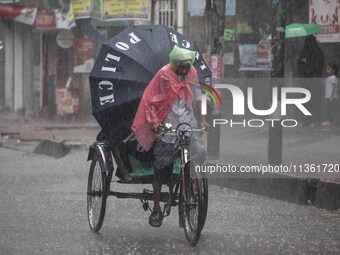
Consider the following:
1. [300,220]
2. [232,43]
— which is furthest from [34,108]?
[300,220]

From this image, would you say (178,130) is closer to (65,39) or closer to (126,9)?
(126,9)

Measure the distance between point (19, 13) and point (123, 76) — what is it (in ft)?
70.7

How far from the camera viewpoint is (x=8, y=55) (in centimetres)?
3238

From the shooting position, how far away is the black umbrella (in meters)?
10.0

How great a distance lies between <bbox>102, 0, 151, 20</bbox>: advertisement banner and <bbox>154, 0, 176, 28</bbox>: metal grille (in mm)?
251

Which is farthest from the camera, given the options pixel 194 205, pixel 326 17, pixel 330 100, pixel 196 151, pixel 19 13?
pixel 19 13

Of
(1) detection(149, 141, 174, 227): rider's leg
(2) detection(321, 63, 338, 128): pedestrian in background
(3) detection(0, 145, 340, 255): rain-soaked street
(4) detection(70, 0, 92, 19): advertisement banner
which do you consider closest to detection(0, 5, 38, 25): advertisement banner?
(4) detection(70, 0, 92, 19): advertisement banner

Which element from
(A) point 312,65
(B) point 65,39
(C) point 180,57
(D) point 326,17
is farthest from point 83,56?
(C) point 180,57

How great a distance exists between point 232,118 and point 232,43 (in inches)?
232

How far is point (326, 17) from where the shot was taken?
21.7m

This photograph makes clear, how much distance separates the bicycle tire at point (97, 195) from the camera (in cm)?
992

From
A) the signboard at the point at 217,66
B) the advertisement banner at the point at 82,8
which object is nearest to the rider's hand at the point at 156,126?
the signboard at the point at 217,66

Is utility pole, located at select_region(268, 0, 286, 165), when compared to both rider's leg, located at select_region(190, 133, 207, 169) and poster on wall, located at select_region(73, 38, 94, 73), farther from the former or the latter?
poster on wall, located at select_region(73, 38, 94, 73)

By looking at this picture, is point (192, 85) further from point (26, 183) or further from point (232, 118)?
point (232, 118)
